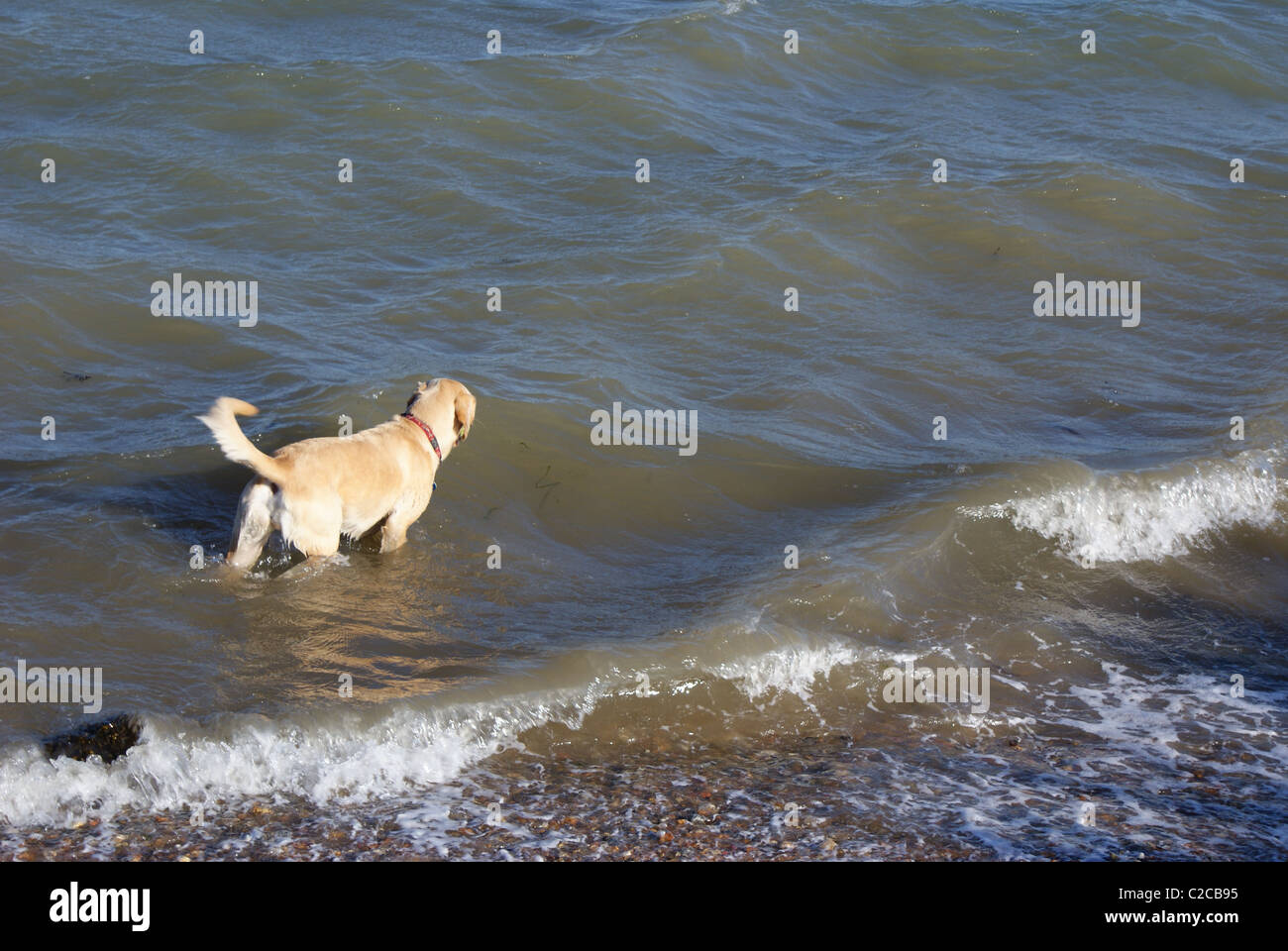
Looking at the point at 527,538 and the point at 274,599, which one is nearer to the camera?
the point at 274,599

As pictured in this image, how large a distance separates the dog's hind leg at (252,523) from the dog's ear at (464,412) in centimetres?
156

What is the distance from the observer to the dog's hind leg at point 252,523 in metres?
6.58

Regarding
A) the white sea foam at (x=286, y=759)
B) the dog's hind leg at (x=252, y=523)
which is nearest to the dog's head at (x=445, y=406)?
the dog's hind leg at (x=252, y=523)

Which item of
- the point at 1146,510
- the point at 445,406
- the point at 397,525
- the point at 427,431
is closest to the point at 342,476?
the point at 397,525

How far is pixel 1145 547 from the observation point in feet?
27.9

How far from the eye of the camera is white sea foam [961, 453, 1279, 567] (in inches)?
331

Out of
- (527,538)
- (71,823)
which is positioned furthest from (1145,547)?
(71,823)

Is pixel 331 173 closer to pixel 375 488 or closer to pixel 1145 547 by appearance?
pixel 375 488

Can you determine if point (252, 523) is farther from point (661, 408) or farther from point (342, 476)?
point (661, 408)

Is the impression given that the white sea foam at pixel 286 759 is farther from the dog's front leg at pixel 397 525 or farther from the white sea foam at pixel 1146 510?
the white sea foam at pixel 1146 510

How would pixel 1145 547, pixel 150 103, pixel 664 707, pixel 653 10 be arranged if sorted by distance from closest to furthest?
pixel 664 707, pixel 1145 547, pixel 150 103, pixel 653 10

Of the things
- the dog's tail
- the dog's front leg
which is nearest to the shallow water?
the dog's front leg

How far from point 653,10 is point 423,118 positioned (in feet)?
16.7

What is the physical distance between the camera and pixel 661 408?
9445 mm
